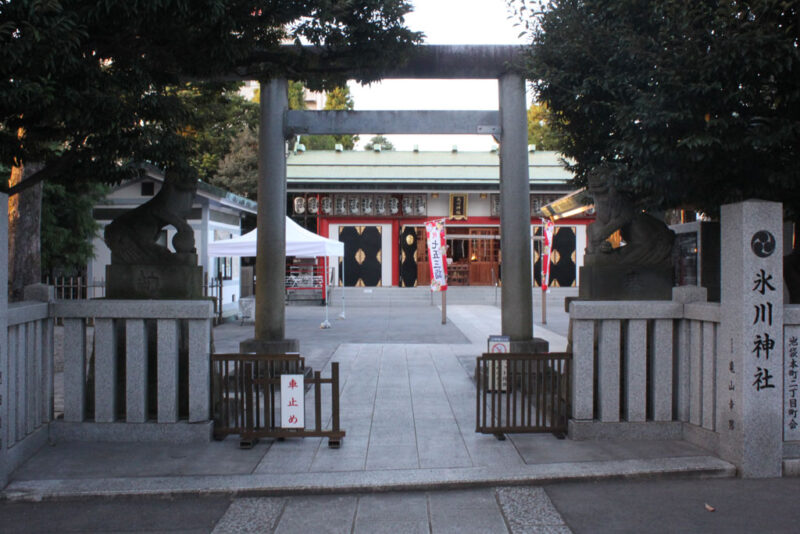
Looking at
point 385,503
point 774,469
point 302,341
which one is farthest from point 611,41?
point 302,341

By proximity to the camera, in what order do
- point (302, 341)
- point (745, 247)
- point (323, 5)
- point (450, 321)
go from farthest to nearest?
1. point (450, 321)
2. point (302, 341)
3. point (323, 5)
4. point (745, 247)

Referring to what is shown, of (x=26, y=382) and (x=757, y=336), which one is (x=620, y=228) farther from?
(x=26, y=382)

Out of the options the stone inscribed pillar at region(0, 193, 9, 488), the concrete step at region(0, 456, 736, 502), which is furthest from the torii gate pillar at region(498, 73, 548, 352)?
the stone inscribed pillar at region(0, 193, 9, 488)

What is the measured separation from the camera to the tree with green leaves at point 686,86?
17.0 ft

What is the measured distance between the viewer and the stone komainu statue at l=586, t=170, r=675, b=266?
6535 mm

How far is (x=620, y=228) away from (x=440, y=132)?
10.4 feet

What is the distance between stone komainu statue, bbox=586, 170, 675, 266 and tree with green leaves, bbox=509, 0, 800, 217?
0.73 feet

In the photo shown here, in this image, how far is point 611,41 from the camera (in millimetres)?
6355

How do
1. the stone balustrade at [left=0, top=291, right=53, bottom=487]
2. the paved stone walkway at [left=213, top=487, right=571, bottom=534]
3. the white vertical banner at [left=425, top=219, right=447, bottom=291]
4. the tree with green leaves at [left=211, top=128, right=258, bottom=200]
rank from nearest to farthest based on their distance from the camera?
the paved stone walkway at [left=213, top=487, right=571, bottom=534] < the stone balustrade at [left=0, top=291, right=53, bottom=487] < the white vertical banner at [left=425, top=219, right=447, bottom=291] < the tree with green leaves at [left=211, top=128, right=258, bottom=200]

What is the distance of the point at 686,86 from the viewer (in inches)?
211

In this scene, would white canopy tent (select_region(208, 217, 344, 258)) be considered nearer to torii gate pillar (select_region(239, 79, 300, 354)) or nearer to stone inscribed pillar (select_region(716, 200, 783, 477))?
torii gate pillar (select_region(239, 79, 300, 354))

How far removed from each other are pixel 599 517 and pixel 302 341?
32.5ft

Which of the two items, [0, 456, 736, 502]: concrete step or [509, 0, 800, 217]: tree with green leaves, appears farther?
[509, 0, 800, 217]: tree with green leaves

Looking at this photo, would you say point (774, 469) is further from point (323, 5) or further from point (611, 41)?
point (323, 5)
